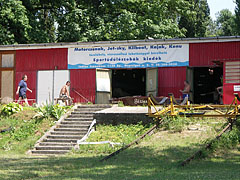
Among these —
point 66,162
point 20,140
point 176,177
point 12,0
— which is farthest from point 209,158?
point 12,0

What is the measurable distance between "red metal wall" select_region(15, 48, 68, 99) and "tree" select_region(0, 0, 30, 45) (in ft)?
22.0

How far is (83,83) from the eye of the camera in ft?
82.0

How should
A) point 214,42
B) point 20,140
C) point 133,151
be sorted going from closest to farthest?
point 133,151, point 20,140, point 214,42

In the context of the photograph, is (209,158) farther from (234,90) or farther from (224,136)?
(234,90)

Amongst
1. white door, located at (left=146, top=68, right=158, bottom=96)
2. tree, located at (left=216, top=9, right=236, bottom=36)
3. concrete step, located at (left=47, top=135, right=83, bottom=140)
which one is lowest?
concrete step, located at (left=47, top=135, right=83, bottom=140)

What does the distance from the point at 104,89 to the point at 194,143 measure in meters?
10.8

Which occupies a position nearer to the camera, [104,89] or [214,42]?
[214,42]

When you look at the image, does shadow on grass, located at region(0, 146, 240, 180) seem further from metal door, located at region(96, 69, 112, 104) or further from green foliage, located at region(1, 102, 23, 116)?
metal door, located at region(96, 69, 112, 104)

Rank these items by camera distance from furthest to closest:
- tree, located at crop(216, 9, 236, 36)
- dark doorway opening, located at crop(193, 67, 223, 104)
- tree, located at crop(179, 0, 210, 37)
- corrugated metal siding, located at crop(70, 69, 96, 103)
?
tree, located at crop(216, 9, 236, 36), tree, located at crop(179, 0, 210, 37), dark doorway opening, located at crop(193, 67, 223, 104), corrugated metal siding, located at crop(70, 69, 96, 103)

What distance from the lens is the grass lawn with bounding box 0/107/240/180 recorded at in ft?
33.9

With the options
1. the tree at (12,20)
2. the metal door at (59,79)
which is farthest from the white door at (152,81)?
the tree at (12,20)

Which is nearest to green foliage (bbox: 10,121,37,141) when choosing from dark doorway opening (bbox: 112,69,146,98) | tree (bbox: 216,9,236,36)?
A: dark doorway opening (bbox: 112,69,146,98)

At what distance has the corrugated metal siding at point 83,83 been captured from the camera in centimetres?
2480

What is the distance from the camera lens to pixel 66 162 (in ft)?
41.7
